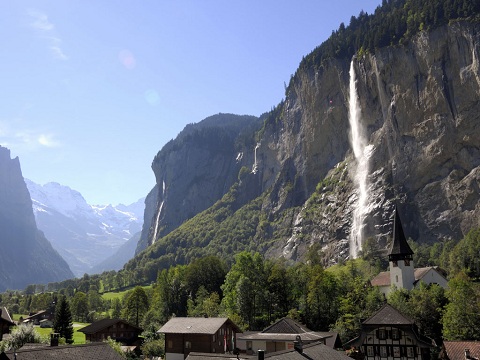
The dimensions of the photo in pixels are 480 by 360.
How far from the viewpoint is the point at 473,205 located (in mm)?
132625

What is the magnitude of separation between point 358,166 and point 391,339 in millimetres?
117792

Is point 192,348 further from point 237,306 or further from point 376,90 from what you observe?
point 376,90

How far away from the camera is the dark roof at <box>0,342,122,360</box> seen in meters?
35.5

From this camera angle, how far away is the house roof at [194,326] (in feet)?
217

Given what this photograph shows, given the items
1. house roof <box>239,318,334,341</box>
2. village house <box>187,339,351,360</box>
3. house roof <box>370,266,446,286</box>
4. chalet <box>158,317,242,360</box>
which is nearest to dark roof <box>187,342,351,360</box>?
village house <box>187,339,351,360</box>

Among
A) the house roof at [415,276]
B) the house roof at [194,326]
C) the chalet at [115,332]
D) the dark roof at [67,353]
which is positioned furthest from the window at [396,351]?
the chalet at [115,332]

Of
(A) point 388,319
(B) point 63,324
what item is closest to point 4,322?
(B) point 63,324

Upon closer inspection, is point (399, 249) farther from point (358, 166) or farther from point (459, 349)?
point (358, 166)

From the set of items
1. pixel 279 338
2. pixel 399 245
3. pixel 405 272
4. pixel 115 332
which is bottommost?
pixel 115 332

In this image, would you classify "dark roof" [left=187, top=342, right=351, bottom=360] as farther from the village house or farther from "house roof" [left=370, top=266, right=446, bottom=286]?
"house roof" [left=370, top=266, right=446, bottom=286]

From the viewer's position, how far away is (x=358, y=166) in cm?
17300

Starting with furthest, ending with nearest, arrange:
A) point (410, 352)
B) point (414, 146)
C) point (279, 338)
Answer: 1. point (414, 146)
2. point (279, 338)
3. point (410, 352)

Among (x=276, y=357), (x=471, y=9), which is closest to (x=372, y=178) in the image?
(x=471, y=9)

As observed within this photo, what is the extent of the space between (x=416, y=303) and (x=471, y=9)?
10411 cm
